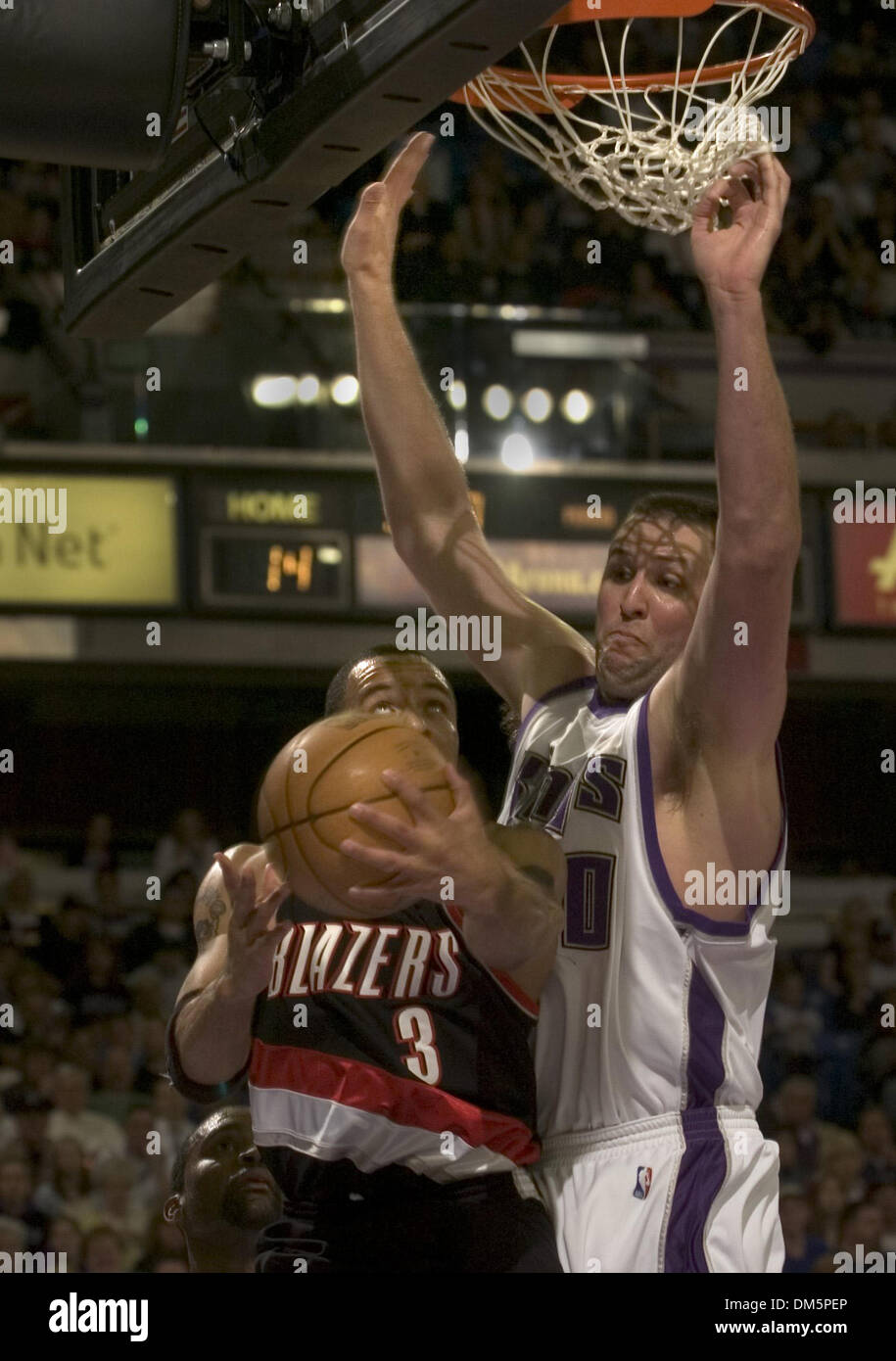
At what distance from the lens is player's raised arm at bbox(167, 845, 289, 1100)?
2.50 metres

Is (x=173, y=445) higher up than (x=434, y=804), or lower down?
higher up

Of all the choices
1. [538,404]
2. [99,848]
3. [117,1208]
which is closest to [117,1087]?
[117,1208]

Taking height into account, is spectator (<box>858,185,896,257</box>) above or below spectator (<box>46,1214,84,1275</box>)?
above

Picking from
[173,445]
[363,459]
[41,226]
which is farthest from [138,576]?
[41,226]

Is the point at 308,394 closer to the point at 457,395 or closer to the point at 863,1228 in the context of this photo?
the point at 457,395

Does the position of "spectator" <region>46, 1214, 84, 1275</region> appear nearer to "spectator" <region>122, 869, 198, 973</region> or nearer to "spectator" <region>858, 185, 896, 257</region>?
"spectator" <region>122, 869, 198, 973</region>

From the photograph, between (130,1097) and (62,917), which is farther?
(62,917)

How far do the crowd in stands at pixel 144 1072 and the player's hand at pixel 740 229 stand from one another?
4723mm

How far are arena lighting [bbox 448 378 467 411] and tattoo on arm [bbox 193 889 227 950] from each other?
6.78 metres

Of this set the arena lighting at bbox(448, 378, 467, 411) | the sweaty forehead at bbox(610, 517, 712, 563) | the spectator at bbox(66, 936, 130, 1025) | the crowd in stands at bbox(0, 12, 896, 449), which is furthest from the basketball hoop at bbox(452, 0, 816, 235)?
the crowd in stands at bbox(0, 12, 896, 449)

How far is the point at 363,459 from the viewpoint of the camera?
9617 mm

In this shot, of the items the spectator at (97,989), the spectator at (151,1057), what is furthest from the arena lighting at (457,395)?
the spectator at (151,1057)

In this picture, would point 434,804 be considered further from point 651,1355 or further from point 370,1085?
point 651,1355

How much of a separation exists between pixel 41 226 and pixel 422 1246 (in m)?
8.21
